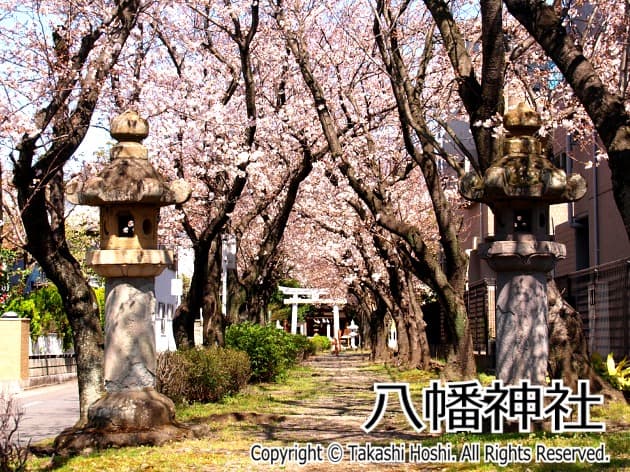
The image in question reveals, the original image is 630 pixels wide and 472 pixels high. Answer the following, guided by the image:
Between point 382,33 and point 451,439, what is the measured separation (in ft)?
25.1

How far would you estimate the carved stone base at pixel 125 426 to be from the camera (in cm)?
1113

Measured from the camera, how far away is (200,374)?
57.4 ft

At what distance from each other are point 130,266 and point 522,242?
483cm

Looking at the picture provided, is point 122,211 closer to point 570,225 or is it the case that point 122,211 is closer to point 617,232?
point 617,232

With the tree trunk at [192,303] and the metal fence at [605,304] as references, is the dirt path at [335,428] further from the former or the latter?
the metal fence at [605,304]

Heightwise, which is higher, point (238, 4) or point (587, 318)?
point (238, 4)

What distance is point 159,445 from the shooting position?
1113cm

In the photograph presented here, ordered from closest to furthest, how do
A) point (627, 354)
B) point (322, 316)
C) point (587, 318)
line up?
point (627, 354) < point (587, 318) < point (322, 316)

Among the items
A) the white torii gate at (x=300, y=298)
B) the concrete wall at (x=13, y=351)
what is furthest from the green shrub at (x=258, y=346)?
the white torii gate at (x=300, y=298)

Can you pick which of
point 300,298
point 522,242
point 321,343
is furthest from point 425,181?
point 321,343

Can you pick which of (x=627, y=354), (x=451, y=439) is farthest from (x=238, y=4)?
(x=451, y=439)

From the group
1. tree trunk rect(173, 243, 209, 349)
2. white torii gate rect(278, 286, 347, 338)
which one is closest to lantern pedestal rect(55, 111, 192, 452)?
tree trunk rect(173, 243, 209, 349)

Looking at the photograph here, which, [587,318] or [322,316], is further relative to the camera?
[322,316]

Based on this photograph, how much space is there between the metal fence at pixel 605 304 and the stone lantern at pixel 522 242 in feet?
23.8
